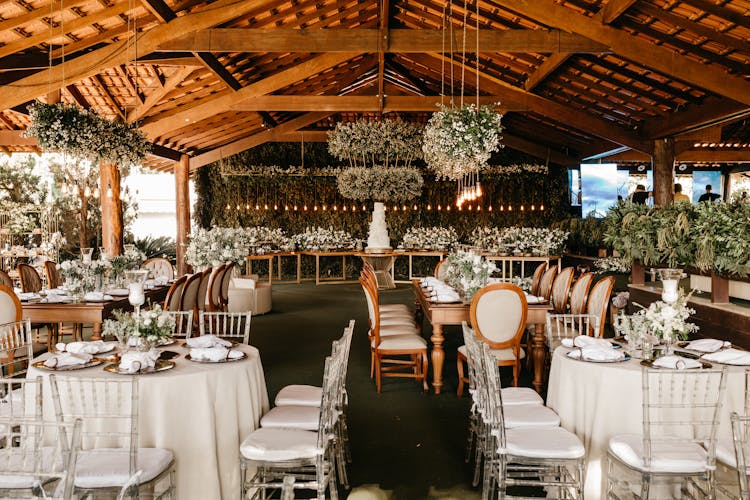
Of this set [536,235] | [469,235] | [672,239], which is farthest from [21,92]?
[469,235]

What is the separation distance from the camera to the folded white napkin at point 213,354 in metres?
3.41

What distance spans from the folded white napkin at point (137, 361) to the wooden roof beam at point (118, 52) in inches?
222

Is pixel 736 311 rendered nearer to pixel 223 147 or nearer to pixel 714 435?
pixel 714 435

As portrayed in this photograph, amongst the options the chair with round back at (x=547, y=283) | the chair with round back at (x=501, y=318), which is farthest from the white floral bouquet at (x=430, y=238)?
the chair with round back at (x=501, y=318)

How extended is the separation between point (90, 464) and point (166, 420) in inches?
17.4

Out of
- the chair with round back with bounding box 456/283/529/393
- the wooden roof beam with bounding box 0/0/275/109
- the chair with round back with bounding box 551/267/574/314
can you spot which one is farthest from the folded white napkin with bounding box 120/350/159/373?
the wooden roof beam with bounding box 0/0/275/109

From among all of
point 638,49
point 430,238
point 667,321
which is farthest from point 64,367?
point 430,238

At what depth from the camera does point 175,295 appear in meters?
6.39

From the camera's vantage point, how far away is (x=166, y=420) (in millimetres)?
3076

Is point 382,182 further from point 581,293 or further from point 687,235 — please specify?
point 687,235

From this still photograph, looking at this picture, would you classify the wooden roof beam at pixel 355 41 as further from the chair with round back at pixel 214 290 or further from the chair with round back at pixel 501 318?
the chair with round back at pixel 501 318

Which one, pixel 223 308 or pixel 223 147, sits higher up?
pixel 223 147

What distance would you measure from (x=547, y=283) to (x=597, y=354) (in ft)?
12.3

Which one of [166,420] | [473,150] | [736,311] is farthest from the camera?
[473,150]
